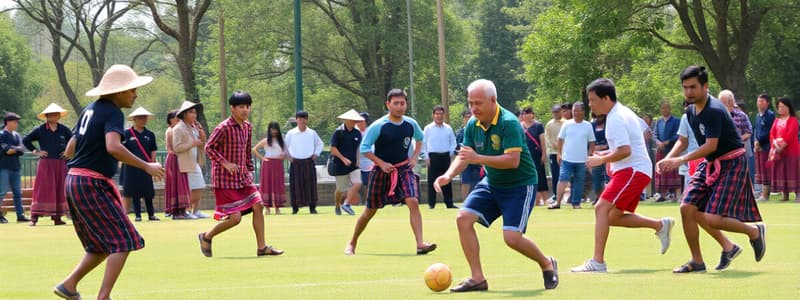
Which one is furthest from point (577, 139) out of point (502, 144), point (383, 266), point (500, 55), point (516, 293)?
point (500, 55)

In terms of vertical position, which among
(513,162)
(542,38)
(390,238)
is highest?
(542,38)

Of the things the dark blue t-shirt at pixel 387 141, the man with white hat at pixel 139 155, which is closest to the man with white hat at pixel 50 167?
the man with white hat at pixel 139 155

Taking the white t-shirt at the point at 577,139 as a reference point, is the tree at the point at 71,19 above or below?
above

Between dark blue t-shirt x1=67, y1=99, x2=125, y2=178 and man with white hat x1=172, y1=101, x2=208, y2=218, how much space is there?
44.1 ft

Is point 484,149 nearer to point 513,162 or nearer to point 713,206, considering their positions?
point 513,162

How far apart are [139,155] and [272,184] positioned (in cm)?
346

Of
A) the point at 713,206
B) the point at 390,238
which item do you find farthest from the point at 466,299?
the point at 390,238

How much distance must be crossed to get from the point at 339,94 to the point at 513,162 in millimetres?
53111

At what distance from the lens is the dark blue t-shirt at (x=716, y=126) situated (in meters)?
10.8

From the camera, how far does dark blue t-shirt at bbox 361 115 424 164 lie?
47.8 ft

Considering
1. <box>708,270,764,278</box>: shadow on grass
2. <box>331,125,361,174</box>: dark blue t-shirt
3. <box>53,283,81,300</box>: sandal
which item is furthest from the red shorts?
<box>331,125,361,174</box>: dark blue t-shirt

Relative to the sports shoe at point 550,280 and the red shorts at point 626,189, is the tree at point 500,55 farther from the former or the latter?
the sports shoe at point 550,280

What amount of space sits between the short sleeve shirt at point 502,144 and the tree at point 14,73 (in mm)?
59531

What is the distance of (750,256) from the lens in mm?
12633
